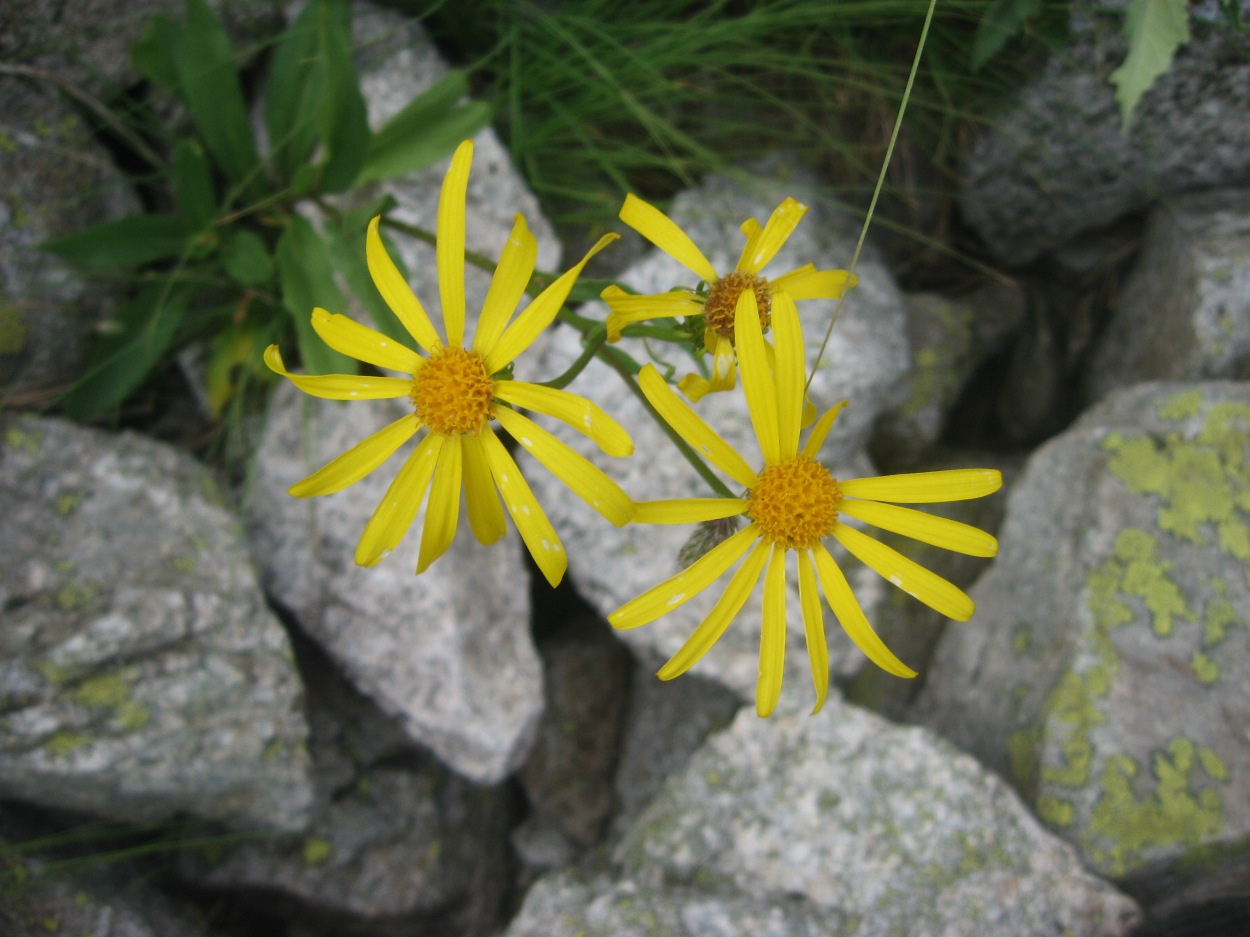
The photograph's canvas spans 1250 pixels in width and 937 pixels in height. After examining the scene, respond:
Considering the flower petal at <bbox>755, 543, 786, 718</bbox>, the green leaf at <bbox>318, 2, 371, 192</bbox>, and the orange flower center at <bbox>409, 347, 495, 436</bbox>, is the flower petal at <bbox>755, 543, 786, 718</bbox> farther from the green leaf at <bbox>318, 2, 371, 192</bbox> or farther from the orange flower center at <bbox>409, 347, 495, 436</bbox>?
the green leaf at <bbox>318, 2, 371, 192</bbox>

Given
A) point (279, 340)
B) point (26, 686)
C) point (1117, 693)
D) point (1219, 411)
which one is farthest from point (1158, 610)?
point (26, 686)

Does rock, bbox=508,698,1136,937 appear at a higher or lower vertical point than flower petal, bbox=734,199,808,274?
lower

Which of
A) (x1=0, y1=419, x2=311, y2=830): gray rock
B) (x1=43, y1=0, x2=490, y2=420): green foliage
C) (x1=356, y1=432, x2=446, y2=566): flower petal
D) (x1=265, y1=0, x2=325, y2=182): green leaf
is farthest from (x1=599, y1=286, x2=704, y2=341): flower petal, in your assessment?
(x1=0, y1=419, x2=311, y2=830): gray rock

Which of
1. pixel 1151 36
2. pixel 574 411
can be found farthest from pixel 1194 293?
pixel 574 411

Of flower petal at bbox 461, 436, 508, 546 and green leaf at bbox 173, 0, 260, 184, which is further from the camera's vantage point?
green leaf at bbox 173, 0, 260, 184

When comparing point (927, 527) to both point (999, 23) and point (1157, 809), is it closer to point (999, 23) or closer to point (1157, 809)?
point (1157, 809)

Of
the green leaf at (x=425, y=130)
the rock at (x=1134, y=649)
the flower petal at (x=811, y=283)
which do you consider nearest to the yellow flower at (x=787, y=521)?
the flower petal at (x=811, y=283)

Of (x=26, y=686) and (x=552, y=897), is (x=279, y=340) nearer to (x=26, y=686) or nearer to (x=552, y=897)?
(x=26, y=686)
